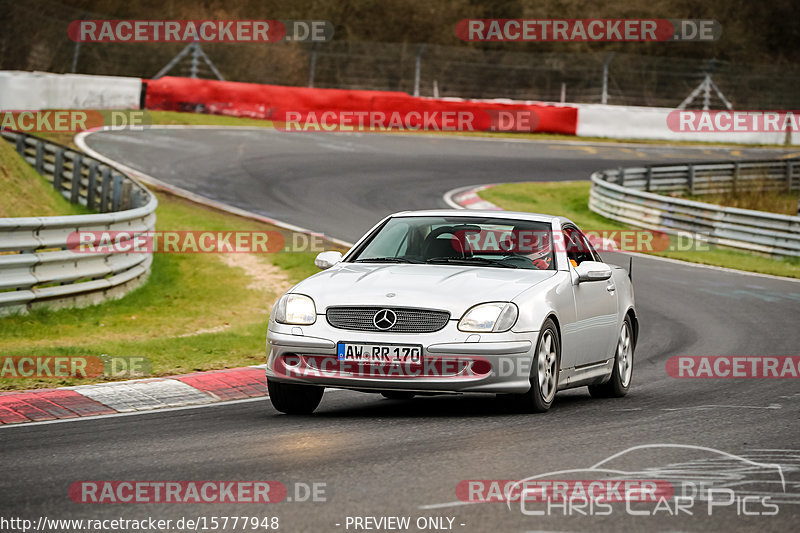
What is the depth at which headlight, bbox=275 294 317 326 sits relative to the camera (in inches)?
329

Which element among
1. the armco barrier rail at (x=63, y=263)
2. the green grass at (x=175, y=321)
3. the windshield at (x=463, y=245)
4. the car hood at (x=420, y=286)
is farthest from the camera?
the armco barrier rail at (x=63, y=263)

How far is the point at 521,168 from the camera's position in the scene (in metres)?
31.2

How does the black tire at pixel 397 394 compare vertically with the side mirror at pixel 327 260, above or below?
below

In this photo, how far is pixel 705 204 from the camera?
79.1 feet

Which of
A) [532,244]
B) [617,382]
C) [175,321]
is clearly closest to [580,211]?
[175,321]

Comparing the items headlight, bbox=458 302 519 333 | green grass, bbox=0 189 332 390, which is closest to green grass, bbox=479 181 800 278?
green grass, bbox=0 189 332 390

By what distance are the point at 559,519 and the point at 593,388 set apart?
4845mm

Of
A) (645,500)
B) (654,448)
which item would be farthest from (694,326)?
(645,500)

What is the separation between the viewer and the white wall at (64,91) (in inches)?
1233

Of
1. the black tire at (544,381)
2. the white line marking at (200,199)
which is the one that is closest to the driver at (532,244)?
the black tire at (544,381)

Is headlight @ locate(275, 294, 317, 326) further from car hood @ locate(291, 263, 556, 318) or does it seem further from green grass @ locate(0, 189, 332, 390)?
green grass @ locate(0, 189, 332, 390)

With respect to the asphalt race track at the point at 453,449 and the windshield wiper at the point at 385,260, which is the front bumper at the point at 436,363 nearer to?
the asphalt race track at the point at 453,449

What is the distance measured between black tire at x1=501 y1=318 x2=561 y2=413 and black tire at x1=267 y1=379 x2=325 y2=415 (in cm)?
138

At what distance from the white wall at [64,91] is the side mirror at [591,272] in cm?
2480
